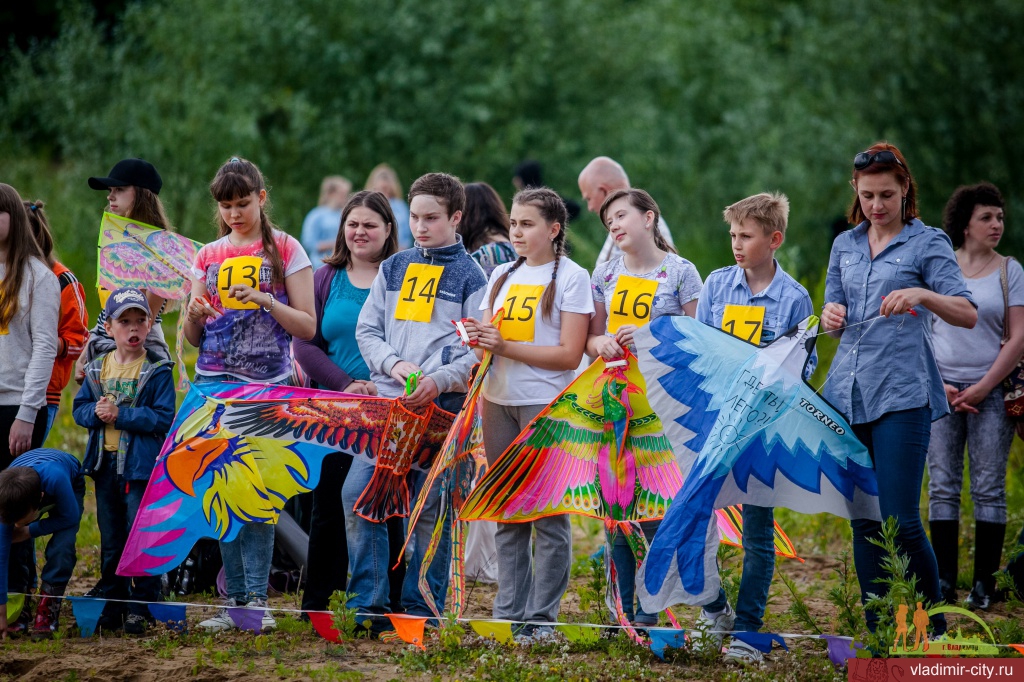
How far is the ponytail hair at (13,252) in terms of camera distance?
17.0 ft

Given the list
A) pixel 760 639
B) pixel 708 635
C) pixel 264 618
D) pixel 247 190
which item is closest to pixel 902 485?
pixel 760 639

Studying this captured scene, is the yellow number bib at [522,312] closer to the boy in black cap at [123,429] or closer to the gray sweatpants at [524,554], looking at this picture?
the gray sweatpants at [524,554]

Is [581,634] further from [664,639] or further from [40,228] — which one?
[40,228]

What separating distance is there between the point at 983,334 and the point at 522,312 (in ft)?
8.58

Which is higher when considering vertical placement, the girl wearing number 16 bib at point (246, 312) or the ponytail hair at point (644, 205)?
the ponytail hair at point (644, 205)

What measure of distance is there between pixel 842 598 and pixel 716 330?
1202 millimetres

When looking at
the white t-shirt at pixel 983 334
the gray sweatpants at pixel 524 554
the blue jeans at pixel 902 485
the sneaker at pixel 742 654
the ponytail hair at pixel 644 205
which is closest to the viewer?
the blue jeans at pixel 902 485

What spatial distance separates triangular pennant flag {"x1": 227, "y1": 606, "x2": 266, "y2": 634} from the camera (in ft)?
16.2

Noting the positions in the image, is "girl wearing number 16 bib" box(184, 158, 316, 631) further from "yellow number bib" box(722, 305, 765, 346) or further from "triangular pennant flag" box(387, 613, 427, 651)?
"yellow number bib" box(722, 305, 765, 346)

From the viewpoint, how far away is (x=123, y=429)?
4.95 m

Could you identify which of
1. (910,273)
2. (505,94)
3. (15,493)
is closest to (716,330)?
(910,273)

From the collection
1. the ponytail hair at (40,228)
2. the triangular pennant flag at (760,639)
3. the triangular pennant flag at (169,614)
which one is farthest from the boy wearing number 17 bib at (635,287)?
the ponytail hair at (40,228)

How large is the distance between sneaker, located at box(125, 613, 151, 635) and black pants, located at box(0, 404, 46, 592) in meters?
0.72

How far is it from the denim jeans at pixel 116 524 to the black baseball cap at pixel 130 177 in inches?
55.3
